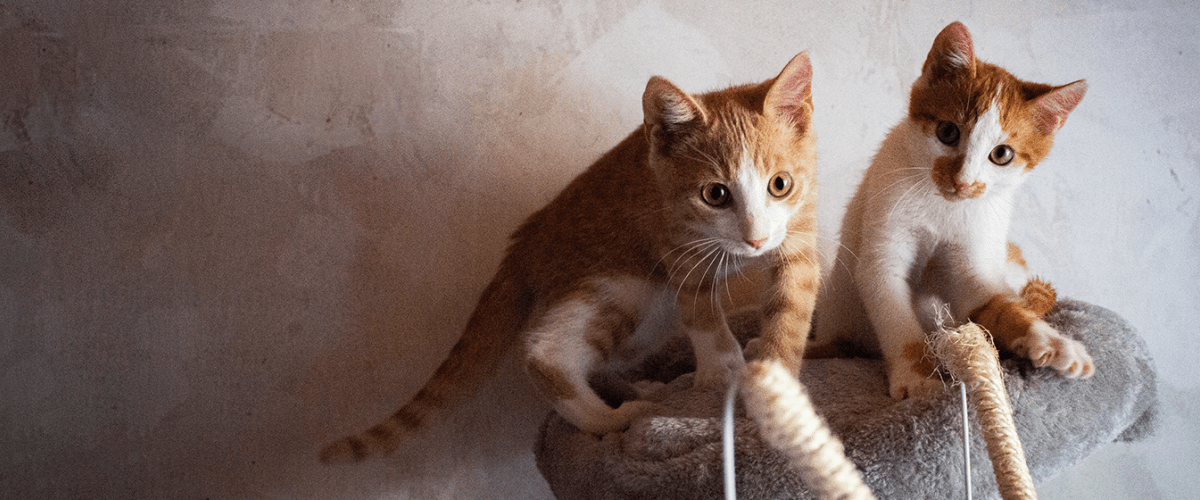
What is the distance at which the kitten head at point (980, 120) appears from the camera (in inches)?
34.0

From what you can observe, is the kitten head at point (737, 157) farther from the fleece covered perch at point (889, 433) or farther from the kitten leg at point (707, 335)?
the fleece covered perch at point (889, 433)

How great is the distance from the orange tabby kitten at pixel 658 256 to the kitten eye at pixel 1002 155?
227 millimetres

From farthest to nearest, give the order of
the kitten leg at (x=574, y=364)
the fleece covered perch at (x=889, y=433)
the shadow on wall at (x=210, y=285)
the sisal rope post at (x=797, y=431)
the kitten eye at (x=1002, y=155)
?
the shadow on wall at (x=210, y=285) < the kitten leg at (x=574, y=364) < the kitten eye at (x=1002, y=155) < the fleece covered perch at (x=889, y=433) < the sisal rope post at (x=797, y=431)

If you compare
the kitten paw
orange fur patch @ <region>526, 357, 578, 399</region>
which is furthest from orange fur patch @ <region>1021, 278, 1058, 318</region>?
orange fur patch @ <region>526, 357, 578, 399</region>

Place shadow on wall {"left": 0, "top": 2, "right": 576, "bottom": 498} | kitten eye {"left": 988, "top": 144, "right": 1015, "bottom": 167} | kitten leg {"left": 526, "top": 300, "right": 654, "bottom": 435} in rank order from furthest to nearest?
shadow on wall {"left": 0, "top": 2, "right": 576, "bottom": 498} → kitten leg {"left": 526, "top": 300, "right": 654, "bottom": 435} → kitten eye {"left": 988, "top": 144, "right": 1015, "bottom": 167}

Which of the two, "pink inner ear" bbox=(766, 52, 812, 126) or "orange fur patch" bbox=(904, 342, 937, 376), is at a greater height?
"pink inner ear" bbox=(766, 52, 812, 126)

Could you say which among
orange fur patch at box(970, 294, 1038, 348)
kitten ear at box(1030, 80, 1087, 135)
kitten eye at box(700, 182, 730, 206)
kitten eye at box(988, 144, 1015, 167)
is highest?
kitten ear at box(1030, 80, 1087, 135)

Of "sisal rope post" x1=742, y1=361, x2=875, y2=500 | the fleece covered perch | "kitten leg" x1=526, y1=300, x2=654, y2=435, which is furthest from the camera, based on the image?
"kitten leg" x1=526, y1=300, x2=654, y2=435

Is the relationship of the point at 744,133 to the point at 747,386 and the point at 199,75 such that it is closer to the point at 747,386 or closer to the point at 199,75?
the point at 747,386

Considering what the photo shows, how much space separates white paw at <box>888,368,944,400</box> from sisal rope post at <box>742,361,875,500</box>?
13.5 inches

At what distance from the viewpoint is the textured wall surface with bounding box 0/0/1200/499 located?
1.16 m

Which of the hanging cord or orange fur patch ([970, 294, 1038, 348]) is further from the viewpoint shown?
orange fur patch ([970, 294, 1038, 348])

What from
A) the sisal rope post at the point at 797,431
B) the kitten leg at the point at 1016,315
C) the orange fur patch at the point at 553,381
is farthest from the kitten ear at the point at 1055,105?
the orange fur patch at the point at 553,381

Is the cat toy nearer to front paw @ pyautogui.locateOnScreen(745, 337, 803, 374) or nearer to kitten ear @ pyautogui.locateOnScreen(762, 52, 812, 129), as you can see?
front paw @ pyautogui.locateOnScreen(745, 337, 803, 374)
